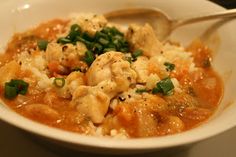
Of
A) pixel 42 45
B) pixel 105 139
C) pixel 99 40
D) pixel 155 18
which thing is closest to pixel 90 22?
pixel 99 40

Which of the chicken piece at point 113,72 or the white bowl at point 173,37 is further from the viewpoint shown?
the chicken piece at point 113,72

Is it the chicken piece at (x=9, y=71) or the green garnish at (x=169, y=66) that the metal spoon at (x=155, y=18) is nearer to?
the green garnish at (x=169, y=66)

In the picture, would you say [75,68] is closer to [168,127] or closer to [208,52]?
[168,127]

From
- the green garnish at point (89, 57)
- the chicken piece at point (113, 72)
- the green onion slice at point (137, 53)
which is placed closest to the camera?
the chicken piece at point (113, 72)

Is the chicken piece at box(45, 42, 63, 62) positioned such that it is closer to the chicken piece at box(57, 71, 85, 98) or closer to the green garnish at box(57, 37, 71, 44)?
the green garnish at box(57, 37, 71, 44)

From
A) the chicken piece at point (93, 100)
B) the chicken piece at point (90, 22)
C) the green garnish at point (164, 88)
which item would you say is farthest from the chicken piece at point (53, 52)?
the green garnish at point (164, 88)

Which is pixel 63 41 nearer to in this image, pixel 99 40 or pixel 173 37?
pixel 99 40

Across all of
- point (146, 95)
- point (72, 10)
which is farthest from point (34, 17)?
point (146, 95)
